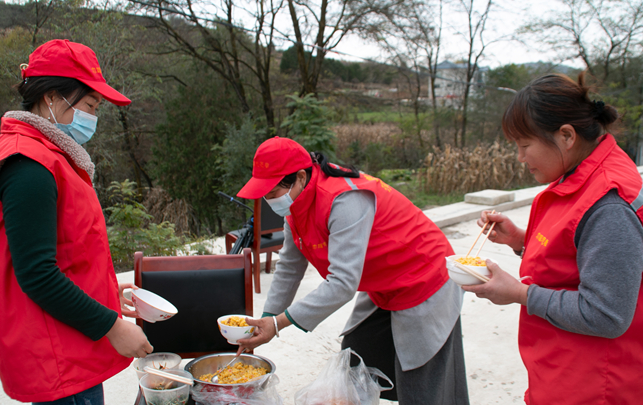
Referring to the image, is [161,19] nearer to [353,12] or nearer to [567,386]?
[353,12]

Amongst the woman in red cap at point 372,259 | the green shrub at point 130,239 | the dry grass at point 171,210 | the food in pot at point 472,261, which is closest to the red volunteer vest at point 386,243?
the woman in red cap at point 372,259

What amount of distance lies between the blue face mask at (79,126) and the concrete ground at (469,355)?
69.0 inches

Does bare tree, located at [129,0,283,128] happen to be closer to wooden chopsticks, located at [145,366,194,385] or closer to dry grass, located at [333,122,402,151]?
dry grass, located at [333,122,402,151]

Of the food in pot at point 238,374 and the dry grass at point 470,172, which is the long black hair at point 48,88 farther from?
the dry grass at point 470,172

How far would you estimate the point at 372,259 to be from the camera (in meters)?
1.75

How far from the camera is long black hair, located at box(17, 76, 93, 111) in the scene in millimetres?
1278

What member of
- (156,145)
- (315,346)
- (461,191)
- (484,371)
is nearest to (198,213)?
(156,145)

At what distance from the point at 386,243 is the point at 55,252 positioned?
1084 mm

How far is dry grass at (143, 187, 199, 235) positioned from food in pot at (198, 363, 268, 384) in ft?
30.0

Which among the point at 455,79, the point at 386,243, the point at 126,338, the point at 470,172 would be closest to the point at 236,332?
the point at 126,338

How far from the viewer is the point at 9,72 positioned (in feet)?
21.1

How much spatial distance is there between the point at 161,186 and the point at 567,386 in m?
11.1

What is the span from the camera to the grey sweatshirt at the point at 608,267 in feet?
3.41

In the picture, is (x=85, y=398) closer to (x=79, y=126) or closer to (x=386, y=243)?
(x=79, y=126)
